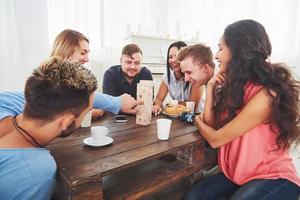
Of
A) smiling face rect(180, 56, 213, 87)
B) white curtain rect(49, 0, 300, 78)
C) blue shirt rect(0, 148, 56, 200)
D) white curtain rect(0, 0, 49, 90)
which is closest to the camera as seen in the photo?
blue shirt rect(0, 148, 56, 200)

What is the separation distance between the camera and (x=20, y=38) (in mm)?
2537

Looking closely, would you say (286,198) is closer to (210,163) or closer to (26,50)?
(210,163)

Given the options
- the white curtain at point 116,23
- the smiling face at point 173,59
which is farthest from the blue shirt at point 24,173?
the white curtain at point 116,23

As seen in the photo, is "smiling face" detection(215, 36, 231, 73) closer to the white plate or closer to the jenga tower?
the jenga tower

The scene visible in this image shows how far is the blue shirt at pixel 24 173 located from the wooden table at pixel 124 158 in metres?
0.06

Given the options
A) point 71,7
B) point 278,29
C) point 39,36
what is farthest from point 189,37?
point 39,36

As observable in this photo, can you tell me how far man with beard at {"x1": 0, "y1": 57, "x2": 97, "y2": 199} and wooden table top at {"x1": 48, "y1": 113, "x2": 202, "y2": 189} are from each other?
3.0 inches

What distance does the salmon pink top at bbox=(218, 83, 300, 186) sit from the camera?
3.18 feet

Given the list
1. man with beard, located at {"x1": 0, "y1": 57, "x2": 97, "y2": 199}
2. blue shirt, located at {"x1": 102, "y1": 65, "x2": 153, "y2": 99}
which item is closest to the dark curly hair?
man with beard, located at {"x1": 0, "y1": 57, "x2": 97, "y2": 199}

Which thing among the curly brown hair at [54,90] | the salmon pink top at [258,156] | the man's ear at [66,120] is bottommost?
the salmon pink top at [258,156]

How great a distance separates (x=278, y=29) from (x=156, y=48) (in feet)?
5.72

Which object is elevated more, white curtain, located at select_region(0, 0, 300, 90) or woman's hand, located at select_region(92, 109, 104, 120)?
white curtain, located at select_region(0, 0, 300, 90)

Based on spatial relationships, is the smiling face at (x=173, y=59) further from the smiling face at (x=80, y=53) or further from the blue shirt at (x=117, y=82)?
the smiling face at (x=80, y=53)

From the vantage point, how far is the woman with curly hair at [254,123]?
0.94 m
